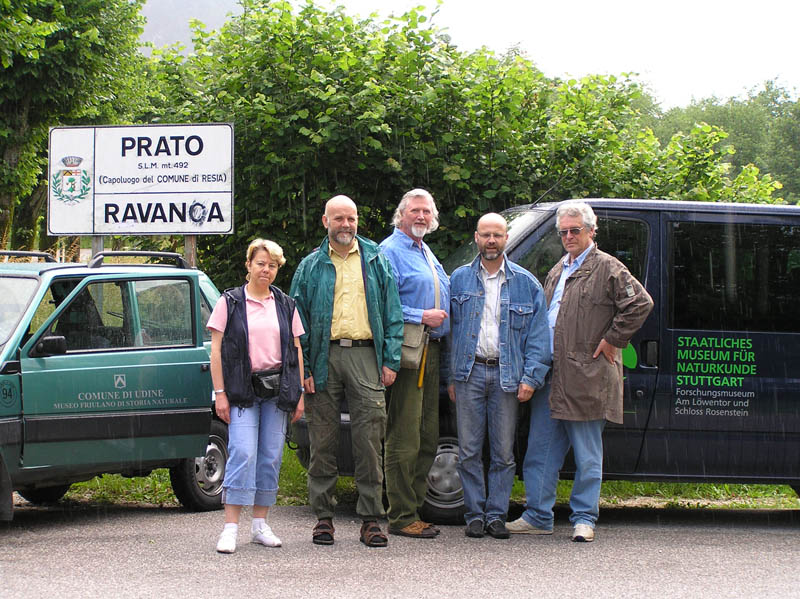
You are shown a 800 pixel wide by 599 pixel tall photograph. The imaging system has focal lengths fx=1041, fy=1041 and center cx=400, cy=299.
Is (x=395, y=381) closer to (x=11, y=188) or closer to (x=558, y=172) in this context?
(x=558, y=172)

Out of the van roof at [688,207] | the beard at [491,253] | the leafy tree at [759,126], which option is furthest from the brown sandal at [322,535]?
the leafy tree at [759,126]

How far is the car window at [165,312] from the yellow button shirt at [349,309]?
5.07ft

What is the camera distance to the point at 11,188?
77.5 ft

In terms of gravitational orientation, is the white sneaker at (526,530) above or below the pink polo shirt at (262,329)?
below

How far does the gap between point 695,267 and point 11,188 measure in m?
20.1

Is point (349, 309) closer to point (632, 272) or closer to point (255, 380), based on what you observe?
point (255, 380)

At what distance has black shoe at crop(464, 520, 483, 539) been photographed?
253 inches

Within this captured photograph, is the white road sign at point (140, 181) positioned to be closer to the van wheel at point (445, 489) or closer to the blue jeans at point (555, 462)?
the van wheel at point (445, 489)

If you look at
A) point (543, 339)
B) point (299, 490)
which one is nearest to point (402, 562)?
point (543, 339)

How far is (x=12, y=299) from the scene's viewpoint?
6434 millimetres

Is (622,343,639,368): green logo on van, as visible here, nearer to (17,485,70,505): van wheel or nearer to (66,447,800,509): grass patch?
(66,447,800,509): grass patch

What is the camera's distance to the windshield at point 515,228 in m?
6.88

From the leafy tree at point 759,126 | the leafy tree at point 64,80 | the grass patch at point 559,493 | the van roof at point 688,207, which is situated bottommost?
the grass patch at point 559,493

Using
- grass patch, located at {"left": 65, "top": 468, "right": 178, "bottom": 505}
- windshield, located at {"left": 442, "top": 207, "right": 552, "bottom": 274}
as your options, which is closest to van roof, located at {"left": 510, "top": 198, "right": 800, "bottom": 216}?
windshield, located at {"left": 442, "top": 207, "right": 552, "bottom": 274}
